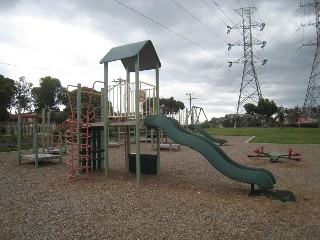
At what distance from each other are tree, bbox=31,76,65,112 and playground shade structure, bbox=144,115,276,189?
4907 cm

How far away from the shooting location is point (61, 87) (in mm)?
53750

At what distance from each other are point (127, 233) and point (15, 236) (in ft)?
5.00

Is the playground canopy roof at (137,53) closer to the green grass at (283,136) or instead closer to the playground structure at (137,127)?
the playground structure at (137,127)

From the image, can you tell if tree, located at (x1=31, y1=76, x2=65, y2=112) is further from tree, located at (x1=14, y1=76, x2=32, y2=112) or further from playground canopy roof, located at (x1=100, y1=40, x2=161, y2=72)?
playground canopy roof, located at (x1=100, y1=40, x2=161, y2=72)

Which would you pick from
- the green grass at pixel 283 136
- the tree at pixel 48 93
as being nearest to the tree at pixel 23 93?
the tree at pixel 48 93

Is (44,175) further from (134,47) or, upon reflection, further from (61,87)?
(61,87)

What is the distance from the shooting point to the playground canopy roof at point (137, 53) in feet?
25.8

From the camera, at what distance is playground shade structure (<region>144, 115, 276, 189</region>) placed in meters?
6.33

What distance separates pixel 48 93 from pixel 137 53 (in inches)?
1933

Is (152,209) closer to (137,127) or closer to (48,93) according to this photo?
(137,127)

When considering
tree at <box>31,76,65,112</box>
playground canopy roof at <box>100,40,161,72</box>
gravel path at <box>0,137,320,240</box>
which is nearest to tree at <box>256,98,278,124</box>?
tree at <box>31,76,65,112</box>

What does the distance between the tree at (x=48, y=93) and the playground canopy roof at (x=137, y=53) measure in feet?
154

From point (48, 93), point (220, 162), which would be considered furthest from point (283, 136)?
point (48, 93)

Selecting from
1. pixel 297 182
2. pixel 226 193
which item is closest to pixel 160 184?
pixel 226 193
